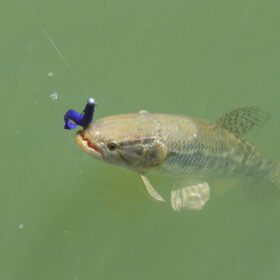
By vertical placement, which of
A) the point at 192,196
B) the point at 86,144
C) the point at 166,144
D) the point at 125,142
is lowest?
the point at 192,196

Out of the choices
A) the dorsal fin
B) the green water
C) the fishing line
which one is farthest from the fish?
the fishing line

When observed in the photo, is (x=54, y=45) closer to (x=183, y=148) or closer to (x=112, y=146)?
(x=112, y=146)

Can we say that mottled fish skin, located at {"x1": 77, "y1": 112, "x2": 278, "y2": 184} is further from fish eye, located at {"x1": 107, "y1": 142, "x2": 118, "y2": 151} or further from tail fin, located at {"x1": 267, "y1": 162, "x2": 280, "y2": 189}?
tail fin, located at {"x1": 267, "y1": 162, "x2": 280, "y2": 189}

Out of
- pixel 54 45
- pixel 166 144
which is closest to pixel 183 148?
pixel 166 144

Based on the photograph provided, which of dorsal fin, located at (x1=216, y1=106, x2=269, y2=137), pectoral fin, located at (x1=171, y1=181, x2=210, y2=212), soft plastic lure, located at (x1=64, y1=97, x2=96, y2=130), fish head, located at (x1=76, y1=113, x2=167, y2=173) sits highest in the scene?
soft plastic lure, located at (x1=64, y1=97, x2=96, y2=130)

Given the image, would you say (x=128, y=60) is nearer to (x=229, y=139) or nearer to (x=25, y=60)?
(x=25, y=60)

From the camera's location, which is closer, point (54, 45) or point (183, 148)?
point (183, 148)

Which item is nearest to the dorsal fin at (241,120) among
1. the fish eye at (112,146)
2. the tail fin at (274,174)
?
the tail fin at (274,174)
